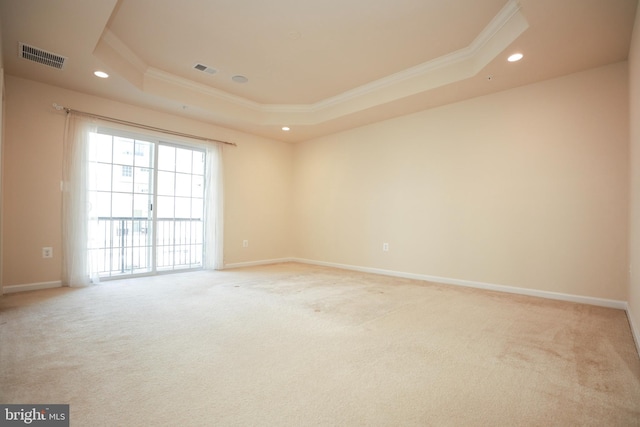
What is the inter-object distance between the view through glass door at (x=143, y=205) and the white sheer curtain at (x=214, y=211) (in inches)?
6.8

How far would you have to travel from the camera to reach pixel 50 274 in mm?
3904

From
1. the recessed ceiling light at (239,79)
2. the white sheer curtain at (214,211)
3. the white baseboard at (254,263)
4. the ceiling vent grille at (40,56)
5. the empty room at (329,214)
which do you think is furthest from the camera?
the white baseboard at (254,263)

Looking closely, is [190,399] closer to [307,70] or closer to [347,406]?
[347,406]

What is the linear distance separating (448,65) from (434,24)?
2.66ft

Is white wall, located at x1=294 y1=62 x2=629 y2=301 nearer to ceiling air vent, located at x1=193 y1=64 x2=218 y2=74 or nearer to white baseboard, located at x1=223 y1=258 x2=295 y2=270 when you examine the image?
white baseboard, located at x1=223 y1=258 x2=295 y2=270

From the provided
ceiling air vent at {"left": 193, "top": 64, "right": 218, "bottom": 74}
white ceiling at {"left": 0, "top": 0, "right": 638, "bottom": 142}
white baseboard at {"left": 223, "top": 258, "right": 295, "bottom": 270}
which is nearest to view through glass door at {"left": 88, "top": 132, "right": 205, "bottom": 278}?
white baseboard at {"left": 223, "top": 258, "right": 295, "bottom": 270}

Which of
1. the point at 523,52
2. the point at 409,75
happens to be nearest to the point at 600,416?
the point at 523,52

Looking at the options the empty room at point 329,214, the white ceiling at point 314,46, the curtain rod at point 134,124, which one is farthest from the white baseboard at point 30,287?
the white ceiling at point 314,46

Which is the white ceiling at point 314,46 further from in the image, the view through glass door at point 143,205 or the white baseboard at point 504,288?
the white baseboard at point 504,288

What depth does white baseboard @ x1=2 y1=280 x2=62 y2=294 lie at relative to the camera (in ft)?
11.8

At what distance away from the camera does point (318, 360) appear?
1981mm

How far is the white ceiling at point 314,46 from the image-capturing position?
2.70 metres

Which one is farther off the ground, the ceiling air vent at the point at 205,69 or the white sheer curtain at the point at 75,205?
the ceiling air vent at the point at 205,69

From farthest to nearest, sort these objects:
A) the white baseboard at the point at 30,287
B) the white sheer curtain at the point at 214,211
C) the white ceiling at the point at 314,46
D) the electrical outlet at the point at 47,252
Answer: the white sheer curtain at the point at 214,211 < the electrical outlet at the point at 47,252 < the white baseboard at the point at 30,287 < the white ceiling at the point at 314,46
